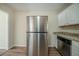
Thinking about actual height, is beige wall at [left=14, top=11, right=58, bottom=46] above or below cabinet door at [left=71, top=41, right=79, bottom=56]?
above

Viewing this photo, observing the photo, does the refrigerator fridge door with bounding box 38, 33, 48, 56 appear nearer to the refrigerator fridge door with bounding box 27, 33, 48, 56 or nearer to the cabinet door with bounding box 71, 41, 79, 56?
the refrigerator fridge door with bounding box 27, 33, 48, 56

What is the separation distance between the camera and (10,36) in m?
3.35

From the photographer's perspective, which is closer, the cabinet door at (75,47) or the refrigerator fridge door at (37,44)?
the cabinet door at (75,47)

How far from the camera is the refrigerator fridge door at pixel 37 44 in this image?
344cm

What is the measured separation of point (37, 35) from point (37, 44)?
0.99ft

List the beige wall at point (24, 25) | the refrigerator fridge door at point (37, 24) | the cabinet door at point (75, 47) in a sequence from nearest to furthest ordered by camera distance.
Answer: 1. the cabinet door at point (75, 47)
2. the beige wall at point (24, 25)
3. the refrigerator fridge door at point (37, 24)

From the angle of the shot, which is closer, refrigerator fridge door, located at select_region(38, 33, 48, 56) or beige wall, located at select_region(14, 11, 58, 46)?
beige wall, located at select_region(14, 11, 58, 46)

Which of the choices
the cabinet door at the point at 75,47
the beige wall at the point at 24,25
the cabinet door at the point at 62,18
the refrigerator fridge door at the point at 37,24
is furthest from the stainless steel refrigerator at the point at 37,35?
the cabinet door at the point at 75,47

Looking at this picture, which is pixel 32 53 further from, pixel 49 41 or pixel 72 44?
pixel 72 44

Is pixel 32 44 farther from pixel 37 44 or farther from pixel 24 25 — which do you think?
pixel 24 25

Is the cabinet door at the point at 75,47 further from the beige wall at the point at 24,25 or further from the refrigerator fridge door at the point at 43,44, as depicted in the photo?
the refrigerator fridge door at the point at 43,44

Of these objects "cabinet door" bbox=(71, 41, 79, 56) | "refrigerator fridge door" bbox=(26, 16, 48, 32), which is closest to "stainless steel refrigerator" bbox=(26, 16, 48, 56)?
"refrigerator fridge door" bbox=(26, 16, 48, 32)

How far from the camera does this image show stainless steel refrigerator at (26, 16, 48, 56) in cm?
339

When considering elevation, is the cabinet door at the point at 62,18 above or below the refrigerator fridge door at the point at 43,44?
above
